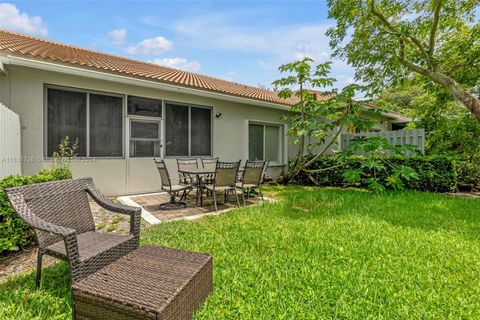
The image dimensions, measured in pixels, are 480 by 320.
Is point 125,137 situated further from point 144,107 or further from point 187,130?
point 187,130

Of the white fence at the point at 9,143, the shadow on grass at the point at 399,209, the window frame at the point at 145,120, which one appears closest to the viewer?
the white fence at the point at 9,143

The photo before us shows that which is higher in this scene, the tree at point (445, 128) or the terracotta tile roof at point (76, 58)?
the terracotta tile roof at point (76, 58)

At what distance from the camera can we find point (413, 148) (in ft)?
26.9

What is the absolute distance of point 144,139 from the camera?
8.12 m

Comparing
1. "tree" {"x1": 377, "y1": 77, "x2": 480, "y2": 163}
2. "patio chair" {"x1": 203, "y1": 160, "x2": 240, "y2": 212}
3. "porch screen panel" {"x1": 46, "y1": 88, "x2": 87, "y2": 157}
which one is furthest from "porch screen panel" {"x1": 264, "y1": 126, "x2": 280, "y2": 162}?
"porch screen panel" {"x1": 46, "y1": 88, "x2": 87, "y2": 157}

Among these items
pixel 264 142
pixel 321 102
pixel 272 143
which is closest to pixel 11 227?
pixel 321 102

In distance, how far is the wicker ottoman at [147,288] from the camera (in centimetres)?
188

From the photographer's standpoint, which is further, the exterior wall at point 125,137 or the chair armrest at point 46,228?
the exterior wall at point 125,137

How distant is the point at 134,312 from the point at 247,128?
361 inches

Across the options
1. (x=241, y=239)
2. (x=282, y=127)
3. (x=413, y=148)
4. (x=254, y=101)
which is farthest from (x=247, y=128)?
(x=241, y=239)

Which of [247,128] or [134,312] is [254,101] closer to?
[247,128]

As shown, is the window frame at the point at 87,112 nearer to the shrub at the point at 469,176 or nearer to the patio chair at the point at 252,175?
the patio chair at the point at 252,175

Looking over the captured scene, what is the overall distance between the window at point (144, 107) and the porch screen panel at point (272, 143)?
5.01 meters

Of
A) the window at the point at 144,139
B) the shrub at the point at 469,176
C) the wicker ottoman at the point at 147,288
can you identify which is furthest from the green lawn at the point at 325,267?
the shrub at the point at 469,176
